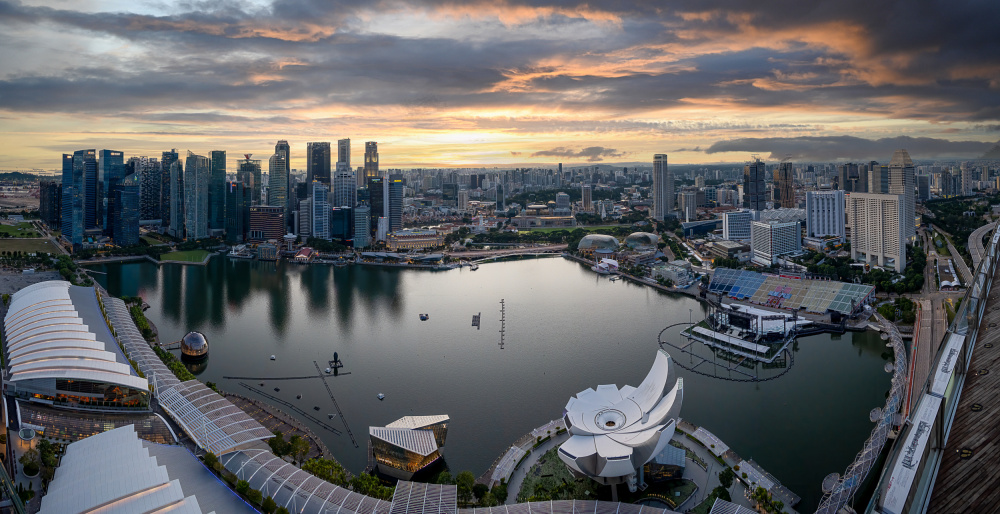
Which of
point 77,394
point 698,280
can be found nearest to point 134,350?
point 77,394

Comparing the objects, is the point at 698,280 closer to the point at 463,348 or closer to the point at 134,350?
the point at 463,348

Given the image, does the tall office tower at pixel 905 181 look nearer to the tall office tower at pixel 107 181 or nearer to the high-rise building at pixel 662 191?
the high-rise building at pixel 662 191

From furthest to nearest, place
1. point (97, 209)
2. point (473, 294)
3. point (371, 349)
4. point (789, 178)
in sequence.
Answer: point (789, 178)
point (97, 209)
point (473, 294)
point (371, 349)

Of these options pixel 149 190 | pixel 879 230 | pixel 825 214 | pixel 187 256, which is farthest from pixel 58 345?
pixel 149 190

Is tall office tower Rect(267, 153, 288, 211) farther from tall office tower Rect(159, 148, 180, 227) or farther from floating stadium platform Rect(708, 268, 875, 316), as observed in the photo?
floating stadium platform Rect(708, 268, 875, 316)

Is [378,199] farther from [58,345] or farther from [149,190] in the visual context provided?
[58,345]

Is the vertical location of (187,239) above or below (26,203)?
below
